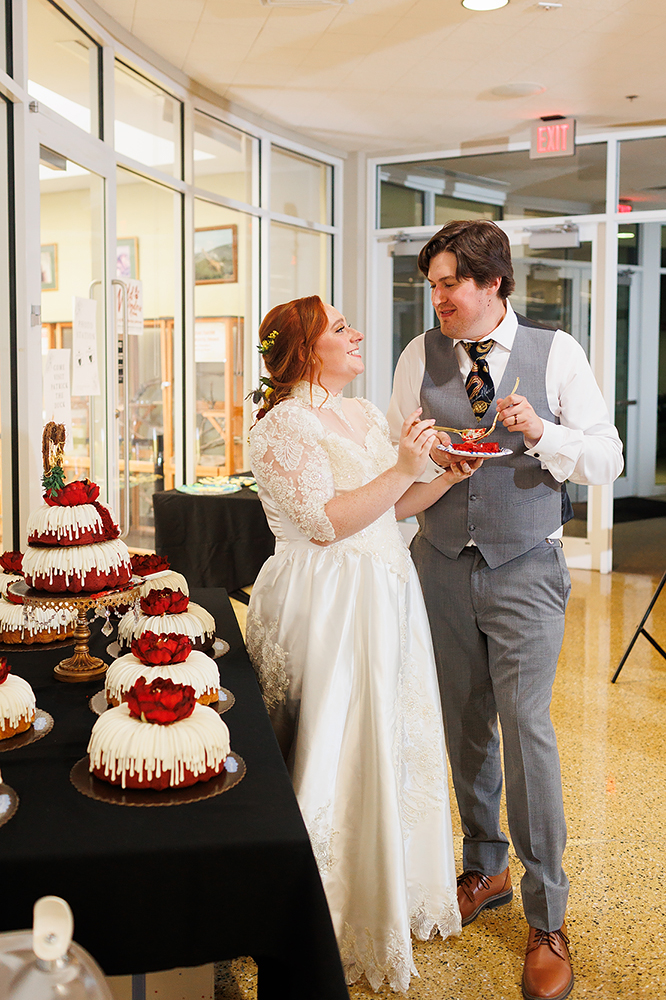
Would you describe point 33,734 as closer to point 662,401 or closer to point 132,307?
point 132,307

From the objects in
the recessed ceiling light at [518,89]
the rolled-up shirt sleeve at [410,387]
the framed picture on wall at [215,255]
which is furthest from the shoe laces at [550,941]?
the recessed ceiling light at [518,89]

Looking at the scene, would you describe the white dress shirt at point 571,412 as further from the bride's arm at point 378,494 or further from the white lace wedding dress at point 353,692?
the white lace wedding dress at point 353,692

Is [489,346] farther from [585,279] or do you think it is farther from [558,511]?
[585,279]

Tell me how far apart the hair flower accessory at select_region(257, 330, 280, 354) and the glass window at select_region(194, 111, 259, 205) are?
4414 millimetres

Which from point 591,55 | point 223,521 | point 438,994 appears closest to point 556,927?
point 438,994

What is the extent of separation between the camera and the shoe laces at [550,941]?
2.00m

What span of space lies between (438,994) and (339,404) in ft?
4.59

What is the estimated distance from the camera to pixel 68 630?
80.0 inches

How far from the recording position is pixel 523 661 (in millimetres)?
1992

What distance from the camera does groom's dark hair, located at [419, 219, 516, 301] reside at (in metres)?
1.97

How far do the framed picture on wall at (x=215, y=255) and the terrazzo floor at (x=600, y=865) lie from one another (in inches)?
144

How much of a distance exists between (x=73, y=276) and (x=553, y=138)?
3.92 meters

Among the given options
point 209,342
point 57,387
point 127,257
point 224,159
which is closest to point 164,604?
point 57,387

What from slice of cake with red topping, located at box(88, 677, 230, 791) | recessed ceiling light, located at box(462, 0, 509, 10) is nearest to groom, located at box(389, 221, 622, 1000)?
slice of cake with red topping, located at box(88, 677, 230, 791)
